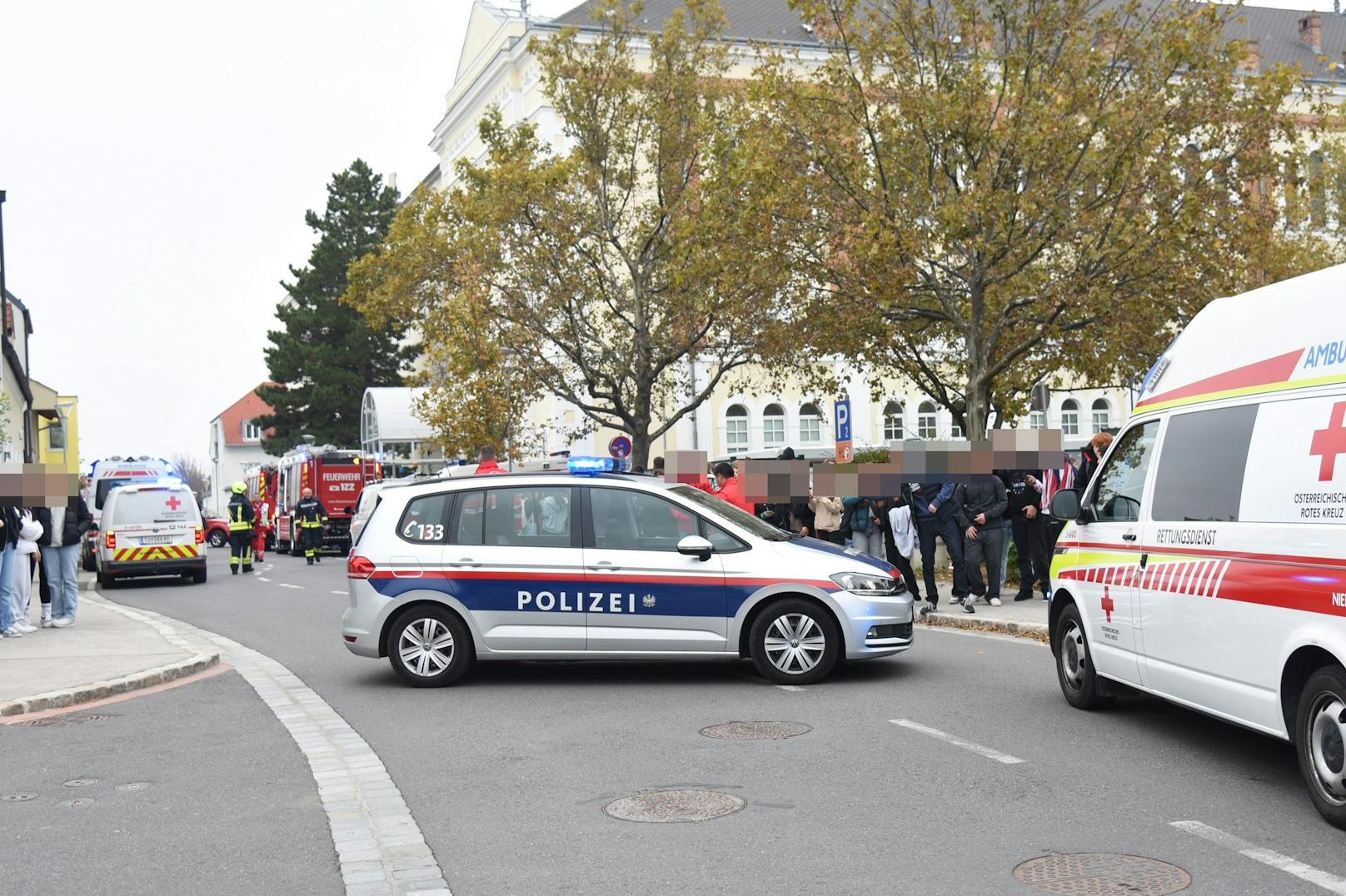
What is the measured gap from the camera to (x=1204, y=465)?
7.74 meters

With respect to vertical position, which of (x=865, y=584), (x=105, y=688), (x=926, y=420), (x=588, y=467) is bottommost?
(x=105, y=688)

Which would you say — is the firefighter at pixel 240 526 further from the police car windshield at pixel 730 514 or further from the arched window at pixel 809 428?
the arched window at pixel 809 428

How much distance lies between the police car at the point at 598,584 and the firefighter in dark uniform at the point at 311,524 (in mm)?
27401

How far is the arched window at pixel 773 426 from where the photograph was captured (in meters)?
60.9

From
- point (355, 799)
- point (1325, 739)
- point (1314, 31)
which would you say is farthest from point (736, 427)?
point (1325, 739)

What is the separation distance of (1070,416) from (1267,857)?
5918 centimetres

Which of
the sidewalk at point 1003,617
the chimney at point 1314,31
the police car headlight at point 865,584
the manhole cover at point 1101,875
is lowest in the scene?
the manhole cover at point 1101,875

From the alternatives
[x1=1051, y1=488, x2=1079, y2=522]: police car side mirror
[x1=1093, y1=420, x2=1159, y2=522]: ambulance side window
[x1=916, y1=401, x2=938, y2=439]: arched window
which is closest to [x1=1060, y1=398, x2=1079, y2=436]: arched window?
[x1=916, y1=401, x2=938, y2=439]: arched window

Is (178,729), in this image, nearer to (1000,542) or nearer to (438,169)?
→ (1000,542)

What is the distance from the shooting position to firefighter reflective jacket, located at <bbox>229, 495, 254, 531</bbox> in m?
31.7

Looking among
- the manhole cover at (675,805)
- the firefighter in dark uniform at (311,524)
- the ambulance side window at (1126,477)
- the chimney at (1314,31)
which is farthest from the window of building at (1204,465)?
the chimney at (1314,31)

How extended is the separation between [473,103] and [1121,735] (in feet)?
208

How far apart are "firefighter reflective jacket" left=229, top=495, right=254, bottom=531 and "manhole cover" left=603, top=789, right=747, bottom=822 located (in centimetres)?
2563

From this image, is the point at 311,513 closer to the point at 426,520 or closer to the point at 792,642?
the point at 426,520
